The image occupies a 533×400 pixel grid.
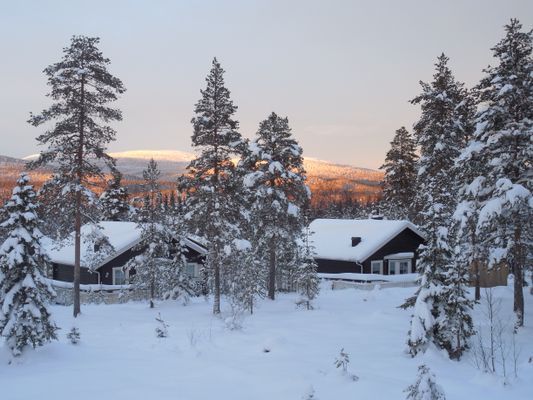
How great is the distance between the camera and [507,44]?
18.5m

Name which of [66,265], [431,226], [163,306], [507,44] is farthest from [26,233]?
[66,265]

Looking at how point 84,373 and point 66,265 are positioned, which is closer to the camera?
point 84,373

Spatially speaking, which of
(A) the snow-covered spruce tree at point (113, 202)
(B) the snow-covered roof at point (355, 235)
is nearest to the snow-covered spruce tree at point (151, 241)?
(B) the snow-covered roof at point (355, 235)

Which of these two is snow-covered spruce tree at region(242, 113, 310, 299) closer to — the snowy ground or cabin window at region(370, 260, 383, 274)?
the snowy ground

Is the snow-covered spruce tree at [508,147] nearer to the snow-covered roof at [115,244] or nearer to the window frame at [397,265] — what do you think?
the window frame at [397,265]

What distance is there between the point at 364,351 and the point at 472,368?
3.06 m

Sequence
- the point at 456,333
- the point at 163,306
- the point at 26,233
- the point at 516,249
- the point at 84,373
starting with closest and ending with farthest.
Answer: the point at 84,373
the point at 26,233
the point at 456,333
the point at 516,249
the point at 163,306

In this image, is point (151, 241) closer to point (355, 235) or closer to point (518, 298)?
point (518, 298)

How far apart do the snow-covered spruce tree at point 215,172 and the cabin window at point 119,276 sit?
36.1 ft

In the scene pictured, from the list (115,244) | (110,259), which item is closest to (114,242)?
(115,244)

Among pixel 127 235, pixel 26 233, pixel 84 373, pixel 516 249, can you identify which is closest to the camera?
pixel 84 373

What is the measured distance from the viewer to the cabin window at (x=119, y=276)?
3269 centimetres

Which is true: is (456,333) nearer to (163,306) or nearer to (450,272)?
(450,272)

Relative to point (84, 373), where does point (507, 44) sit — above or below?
above
